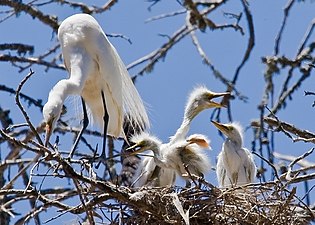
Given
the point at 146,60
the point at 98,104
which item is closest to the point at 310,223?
the point at 98,104

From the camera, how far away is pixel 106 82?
A: 20.8ft

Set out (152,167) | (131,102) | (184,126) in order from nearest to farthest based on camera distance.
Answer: (152,167) → (131,102) → (184,126)

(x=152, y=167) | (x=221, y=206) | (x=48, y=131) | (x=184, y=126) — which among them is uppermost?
(x=184, y=126)

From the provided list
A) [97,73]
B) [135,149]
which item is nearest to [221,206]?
[135,149]

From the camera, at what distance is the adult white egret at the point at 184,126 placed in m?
6.45

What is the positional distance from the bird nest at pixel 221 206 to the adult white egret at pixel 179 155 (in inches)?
20.6

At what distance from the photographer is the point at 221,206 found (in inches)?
220

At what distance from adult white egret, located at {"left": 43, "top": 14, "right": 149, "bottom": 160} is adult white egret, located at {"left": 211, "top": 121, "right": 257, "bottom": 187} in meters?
0.60

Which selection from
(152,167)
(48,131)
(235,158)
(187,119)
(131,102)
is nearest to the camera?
(48,131)

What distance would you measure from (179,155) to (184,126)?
557 millimetres

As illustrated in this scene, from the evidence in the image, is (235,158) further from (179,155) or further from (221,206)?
(221,206)

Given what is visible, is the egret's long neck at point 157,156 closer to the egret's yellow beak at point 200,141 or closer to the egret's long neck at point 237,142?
the egret's yellow beak at point 200,141

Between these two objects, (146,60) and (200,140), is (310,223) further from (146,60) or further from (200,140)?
(146,60)

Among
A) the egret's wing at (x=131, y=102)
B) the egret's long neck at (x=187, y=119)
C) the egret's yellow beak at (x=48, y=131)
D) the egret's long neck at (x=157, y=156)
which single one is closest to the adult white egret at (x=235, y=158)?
the egret's long neck at (x=187, y=119)
